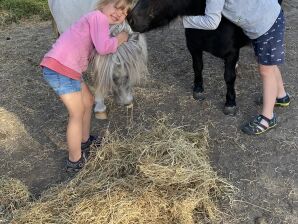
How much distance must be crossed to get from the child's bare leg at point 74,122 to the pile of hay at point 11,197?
1.34 ft

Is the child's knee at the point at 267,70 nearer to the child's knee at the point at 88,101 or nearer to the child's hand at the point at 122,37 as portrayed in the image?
the child's hand at the point at 122,37

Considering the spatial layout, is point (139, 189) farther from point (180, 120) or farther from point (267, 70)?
point (267, 70)

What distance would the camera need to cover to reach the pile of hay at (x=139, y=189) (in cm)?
285

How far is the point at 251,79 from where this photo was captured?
14.9ft

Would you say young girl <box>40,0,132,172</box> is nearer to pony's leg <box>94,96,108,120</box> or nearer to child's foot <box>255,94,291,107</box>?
pony's leg <box>94,96,108,120</box>

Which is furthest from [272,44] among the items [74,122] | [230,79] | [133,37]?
[74,122]

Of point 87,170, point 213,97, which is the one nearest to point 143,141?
point 87,170

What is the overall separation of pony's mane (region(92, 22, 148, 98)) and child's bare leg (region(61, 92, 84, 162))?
20 centimetres

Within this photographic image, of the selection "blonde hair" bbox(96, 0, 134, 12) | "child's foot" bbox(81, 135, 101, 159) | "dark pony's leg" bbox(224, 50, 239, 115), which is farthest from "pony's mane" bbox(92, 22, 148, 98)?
"dark pony's leg" bbox(224, 50, 239, 115)

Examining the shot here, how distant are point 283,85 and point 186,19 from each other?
1244 millimetres

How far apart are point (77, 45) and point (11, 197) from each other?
41.9 inches

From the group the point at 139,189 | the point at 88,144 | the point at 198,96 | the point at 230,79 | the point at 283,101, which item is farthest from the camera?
the point at 198,96

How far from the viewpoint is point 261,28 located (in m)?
3.50

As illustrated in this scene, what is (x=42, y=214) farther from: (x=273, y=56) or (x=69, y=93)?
(x=273, y=56)
